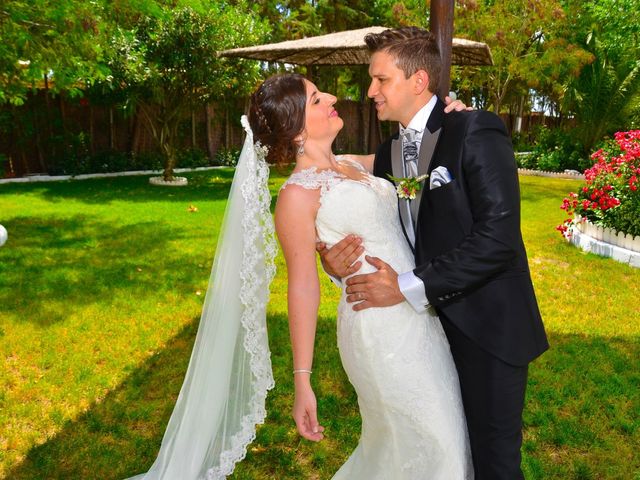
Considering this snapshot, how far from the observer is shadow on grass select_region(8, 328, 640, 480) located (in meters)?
3.90

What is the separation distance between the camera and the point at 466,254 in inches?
90.4

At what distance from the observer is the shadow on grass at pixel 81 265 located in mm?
6973

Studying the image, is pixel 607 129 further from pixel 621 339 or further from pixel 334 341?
pixel 334 341

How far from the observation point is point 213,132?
21.0m

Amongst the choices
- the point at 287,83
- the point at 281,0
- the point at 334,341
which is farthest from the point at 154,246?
the point at 281,0

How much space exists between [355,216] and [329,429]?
2.31 meters

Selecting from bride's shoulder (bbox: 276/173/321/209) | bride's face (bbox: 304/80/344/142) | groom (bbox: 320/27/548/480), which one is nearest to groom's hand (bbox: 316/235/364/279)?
groom (bbox: 320/27/548/480)

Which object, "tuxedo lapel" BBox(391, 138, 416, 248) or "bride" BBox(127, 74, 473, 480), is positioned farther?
"tuxedo lapel" BBox(391, 138, 416, 248)

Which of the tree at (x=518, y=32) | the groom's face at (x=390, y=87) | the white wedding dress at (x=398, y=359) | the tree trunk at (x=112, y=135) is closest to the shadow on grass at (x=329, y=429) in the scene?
the white wedding dress at (x=398, y=359)

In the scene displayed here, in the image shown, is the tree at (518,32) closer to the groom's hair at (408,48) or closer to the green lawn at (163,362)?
the green lawn at (163,362)

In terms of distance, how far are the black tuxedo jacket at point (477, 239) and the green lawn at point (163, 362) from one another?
6.22ft

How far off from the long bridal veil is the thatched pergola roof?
389 inches

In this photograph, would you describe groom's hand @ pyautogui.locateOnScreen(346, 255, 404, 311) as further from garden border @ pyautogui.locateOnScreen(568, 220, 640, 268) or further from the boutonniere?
garden border @ pyautogui.locateOnScreen(568, 220, 640, 268)

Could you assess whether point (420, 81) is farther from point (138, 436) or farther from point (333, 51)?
point (333, 51)
